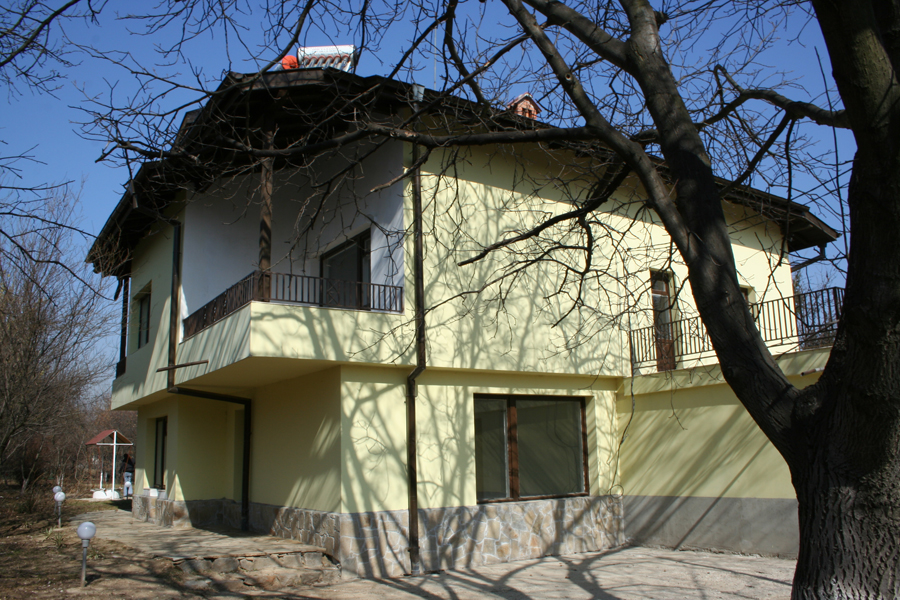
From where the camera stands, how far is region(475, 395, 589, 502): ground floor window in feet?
31.8

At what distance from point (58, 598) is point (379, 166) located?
641cm

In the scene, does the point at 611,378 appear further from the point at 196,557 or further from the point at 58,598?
the point at 58,598

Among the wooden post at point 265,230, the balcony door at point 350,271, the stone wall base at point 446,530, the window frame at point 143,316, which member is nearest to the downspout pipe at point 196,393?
the stone wall base at point 446,530

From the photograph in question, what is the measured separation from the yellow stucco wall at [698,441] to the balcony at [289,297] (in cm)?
374

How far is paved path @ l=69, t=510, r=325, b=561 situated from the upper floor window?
3.55m

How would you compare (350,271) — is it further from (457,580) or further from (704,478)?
(704,478)

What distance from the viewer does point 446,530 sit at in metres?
8.80

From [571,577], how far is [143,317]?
1006cm

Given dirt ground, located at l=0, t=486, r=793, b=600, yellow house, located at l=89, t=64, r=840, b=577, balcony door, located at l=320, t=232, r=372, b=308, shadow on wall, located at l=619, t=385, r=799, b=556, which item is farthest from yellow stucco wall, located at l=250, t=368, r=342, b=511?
shadow on wall, located at l=619, t=385, r=799, b=556

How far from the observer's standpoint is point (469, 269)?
959 centimetres

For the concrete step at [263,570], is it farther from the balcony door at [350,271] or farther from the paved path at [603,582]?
the balcony door at [350,271]

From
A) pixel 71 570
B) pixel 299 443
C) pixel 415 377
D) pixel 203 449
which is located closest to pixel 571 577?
pixel 415 377

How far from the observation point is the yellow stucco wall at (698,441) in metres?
8.82

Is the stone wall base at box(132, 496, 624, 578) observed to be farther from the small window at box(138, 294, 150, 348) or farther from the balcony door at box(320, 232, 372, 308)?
the small window at box(138, 294, 150, 348)
